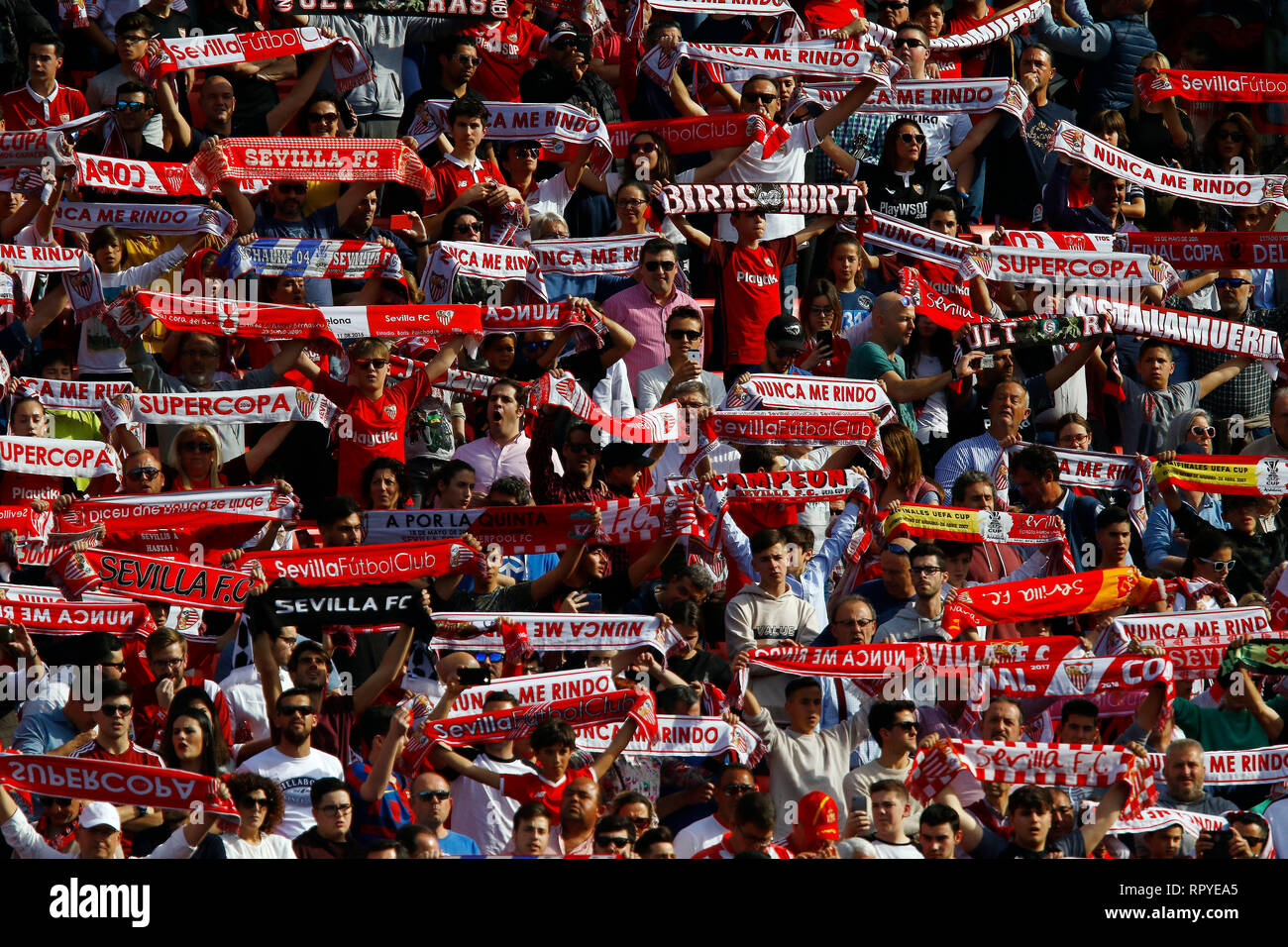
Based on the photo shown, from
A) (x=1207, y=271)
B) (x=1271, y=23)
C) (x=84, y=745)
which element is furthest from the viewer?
(x=1271, y=23)

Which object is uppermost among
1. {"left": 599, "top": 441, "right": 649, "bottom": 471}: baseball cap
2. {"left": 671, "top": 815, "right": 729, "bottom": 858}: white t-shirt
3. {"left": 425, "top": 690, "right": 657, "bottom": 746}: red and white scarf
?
{"left": 599, "top": 441, "right": 649, "bottom": 471}: baseball cap

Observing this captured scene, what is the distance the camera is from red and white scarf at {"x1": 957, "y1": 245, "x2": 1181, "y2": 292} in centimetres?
1622

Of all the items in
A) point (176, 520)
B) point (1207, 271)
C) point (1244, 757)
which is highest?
point (1207, 271)

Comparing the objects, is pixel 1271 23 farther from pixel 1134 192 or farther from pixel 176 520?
pixel 176 520

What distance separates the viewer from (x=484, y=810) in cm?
1187

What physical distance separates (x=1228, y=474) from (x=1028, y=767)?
10.8 feet

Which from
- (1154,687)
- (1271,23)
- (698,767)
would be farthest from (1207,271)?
(698,767)

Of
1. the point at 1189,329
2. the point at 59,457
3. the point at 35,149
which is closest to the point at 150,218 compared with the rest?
the point at 35,149

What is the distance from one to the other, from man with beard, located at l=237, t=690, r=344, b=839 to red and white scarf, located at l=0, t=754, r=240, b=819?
436mm

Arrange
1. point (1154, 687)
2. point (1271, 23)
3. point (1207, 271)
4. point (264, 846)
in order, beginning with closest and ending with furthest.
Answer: point (264, 846), point (1154, 687), point (1207, 271), point (1271, 23)

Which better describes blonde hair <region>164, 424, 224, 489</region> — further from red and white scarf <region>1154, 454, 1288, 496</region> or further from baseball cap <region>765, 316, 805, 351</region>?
red and white scarf <region>1154, 454, 1288, 496</region>

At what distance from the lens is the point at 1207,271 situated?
16.9m

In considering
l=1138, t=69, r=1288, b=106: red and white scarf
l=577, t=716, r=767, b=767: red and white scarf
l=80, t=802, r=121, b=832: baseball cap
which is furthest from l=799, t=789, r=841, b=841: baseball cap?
l=1138, t=69, r=1288, b=106: red and white scarf
